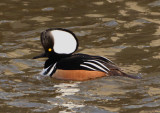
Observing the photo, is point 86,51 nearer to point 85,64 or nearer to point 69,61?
point 69,61

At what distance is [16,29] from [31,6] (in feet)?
5.43

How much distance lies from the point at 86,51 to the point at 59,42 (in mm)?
1997

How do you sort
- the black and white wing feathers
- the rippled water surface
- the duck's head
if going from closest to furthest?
the rippled water surface < the black and white wing feathers < the duck's head

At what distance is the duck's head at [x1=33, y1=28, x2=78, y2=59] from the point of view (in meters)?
8.88

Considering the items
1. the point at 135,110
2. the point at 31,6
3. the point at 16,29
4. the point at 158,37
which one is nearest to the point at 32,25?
the point at 16,29

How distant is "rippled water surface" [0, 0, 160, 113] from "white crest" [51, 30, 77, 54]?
58 cm

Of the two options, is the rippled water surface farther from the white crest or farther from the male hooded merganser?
the white crest

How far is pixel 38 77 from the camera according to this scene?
9.21 m

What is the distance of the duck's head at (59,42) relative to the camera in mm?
8883

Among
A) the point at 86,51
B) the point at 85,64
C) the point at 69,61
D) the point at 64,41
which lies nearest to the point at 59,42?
the point at 64,41

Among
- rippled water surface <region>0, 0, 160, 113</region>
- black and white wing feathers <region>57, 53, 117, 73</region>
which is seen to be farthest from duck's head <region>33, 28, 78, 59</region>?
rippled water surface <region>0, 0, 160, 113</region>

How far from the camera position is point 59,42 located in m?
8.97

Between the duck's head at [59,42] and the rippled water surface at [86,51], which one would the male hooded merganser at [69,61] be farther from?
the rippled water surface at [86,51]

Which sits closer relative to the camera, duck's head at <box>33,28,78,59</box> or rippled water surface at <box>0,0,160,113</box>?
rippled water surface at <box>0,0,160,113</box>
